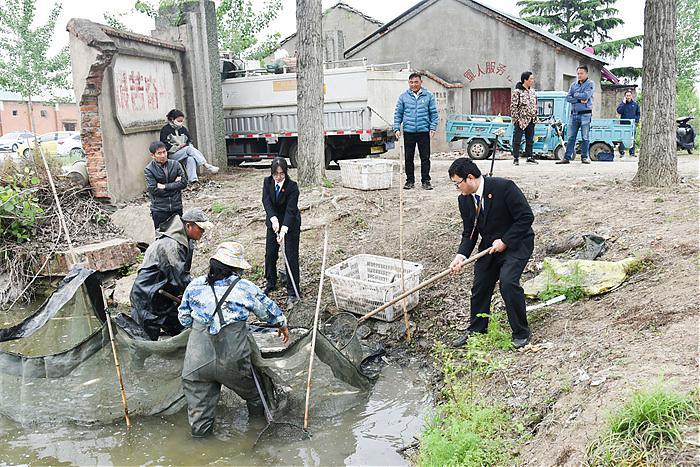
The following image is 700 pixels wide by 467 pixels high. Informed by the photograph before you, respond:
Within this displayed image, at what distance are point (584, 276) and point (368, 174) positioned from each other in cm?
514

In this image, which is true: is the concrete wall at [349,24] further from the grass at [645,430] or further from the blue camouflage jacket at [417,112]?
→ the grass at [645,430]

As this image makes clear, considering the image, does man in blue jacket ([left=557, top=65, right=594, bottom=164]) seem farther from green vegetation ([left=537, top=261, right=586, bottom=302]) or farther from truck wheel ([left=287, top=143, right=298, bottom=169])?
green vegetation ([left=537, top=261, right=586, bottom=302])

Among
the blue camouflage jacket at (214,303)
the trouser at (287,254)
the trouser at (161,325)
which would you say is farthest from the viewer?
the trouser at (287,254)

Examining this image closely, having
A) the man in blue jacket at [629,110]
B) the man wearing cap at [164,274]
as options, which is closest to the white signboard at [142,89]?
the man wearing cap at [164,274]

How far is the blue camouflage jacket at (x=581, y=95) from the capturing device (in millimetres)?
12094

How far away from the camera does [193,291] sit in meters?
4.69

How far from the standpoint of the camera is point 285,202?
7.19m

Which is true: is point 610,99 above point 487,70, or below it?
below

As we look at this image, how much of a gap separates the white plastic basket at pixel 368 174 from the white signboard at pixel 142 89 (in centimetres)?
392

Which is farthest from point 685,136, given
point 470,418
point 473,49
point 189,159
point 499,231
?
point 470,418

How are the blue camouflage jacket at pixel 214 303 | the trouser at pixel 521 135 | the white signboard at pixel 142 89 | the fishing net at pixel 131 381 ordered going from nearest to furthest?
the blue camouflage jacket at pixel 214 303 < the fishing net at pixel 131 381 < the white signboard at pixel 142 89 < the trouser at pixel 521 135

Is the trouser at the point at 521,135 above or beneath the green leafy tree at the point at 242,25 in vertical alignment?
beneath

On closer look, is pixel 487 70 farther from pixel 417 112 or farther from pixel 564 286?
pixel 564 286

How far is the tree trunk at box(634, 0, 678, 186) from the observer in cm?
840
